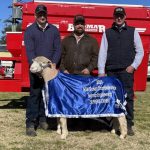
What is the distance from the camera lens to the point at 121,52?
6617 mm

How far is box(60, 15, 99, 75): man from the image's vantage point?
22.3 feet

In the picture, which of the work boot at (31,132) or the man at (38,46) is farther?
the work boot at (31,132)

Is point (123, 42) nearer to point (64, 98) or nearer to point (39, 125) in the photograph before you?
point (64, 98)

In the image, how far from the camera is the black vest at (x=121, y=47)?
6.59m

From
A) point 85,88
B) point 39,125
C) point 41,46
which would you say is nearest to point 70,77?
point 85,88

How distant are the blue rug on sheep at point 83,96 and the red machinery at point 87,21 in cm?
140

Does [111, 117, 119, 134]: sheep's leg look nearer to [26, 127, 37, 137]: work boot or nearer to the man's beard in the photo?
[26, 127, 37, 137]: work boot

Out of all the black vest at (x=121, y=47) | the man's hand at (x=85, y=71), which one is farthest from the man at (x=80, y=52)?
the black vest at (x=121, y=47)

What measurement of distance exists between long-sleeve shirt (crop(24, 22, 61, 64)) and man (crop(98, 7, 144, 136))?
0.73m

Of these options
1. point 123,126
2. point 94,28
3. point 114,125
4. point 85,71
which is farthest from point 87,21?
point 123,126

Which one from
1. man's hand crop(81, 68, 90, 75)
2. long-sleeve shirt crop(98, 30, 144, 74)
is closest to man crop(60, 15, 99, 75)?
man's hand crop(81, 68, 90, 75)

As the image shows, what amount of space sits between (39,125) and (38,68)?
1407 millimetres

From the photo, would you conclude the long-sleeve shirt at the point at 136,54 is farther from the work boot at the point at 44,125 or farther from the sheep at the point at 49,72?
the work boot at the point at 44,125

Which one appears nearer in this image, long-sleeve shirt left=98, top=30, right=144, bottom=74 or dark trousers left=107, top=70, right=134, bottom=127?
long-sleeve shirt left=98, top=30, right=144, bottom=74
